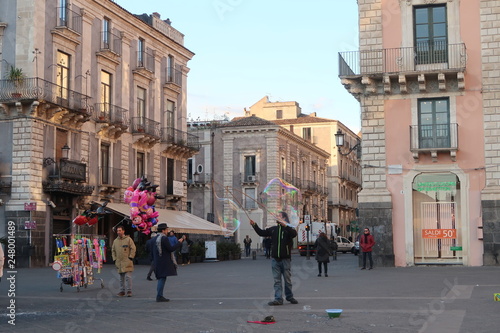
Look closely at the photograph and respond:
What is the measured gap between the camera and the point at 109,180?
40.9 metres

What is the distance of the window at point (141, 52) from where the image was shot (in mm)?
45125

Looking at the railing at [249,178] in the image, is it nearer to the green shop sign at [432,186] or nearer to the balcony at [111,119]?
the balcony at [111,119]

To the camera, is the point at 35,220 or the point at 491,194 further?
the point at 35,220

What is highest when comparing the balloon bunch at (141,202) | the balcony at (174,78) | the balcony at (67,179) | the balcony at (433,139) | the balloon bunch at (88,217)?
the balcony at (174,78)

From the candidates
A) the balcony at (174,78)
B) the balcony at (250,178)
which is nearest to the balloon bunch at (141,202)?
the balcony at (174,78)

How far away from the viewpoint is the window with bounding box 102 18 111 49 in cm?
4112

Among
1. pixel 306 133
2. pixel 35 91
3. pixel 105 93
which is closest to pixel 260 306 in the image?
pixel 35 91

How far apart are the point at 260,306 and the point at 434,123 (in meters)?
17.3

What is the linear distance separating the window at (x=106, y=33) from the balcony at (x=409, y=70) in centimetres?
1565

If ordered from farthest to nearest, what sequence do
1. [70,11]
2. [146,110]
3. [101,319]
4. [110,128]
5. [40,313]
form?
[146,110], [110,128], [70,11], [40,313], [101,319]

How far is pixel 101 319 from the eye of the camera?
520 inches

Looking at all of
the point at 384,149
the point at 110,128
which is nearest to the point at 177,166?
the point at 110,128

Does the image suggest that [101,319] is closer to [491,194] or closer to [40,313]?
[40,313]

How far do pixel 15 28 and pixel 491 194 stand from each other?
22354 millimetres
